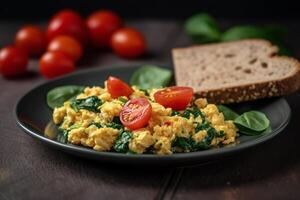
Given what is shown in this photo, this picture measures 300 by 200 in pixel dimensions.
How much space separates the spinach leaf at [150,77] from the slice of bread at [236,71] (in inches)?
3.3

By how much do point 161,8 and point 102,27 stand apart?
991mm

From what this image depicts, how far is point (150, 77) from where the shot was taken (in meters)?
3.93

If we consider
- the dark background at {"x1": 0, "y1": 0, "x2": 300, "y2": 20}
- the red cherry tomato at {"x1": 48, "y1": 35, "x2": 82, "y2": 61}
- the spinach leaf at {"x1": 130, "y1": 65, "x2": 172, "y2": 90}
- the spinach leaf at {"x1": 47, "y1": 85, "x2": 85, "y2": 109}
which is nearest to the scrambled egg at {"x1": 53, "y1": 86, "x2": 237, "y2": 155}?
the spinach leaf at {"x1": 47, "y1": 85, "x2": 85, "y2": 109}

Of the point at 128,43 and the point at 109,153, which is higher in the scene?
the point at 109,153

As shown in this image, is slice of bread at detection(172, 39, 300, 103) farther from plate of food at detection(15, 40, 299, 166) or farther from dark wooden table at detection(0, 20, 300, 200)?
dark wooden table at detection(0, 20, 300, 200)

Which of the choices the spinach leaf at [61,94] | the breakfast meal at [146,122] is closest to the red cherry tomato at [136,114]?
the breakfast meal at [146,122]

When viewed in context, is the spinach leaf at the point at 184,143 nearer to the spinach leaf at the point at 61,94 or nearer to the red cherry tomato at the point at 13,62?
the spinach leaf at the point at 61,94

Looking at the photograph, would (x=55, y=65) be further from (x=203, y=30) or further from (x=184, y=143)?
(x=184, y=143)

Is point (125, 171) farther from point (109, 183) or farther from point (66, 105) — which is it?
point (66, 105)

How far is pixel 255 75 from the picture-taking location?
3.81 metres

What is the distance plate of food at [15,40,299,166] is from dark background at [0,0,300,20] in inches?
71.6

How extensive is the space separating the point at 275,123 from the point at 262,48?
43.5 inches

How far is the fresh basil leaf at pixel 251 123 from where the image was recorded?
305cm

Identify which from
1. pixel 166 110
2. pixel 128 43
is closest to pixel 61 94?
pixel 166 110
